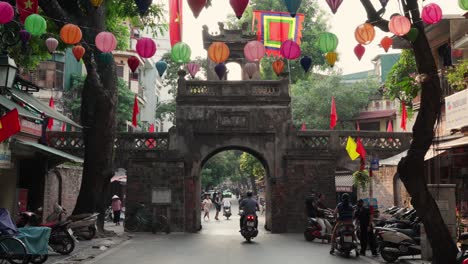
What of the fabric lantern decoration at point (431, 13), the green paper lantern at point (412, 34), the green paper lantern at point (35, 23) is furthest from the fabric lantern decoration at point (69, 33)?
the fabric lantern decoration at point (431, 13)

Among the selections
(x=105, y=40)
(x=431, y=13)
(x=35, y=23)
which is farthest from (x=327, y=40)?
(x=35, y=23)

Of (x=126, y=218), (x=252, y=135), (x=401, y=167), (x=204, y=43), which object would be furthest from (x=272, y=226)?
(x=401, y=167)

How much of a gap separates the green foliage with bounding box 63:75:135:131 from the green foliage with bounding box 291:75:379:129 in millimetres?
12201

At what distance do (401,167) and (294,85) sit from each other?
30.3 meters

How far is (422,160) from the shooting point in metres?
8.73

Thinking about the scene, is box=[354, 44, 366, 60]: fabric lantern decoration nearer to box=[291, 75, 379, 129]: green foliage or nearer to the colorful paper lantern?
the colorful paper lantern

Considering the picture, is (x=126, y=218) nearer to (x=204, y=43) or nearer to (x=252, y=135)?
(x=252, y=135)

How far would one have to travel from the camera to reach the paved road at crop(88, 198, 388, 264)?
36.9ft

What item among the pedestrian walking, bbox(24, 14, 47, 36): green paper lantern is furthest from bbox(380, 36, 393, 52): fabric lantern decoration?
the pedestrian walking

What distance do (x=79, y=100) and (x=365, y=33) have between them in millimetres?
23643

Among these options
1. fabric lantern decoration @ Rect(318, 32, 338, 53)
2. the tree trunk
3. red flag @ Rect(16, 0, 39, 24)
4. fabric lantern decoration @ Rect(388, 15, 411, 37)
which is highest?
red flag @ Rect(16, 0, 39, 24)

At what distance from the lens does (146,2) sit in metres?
9.58

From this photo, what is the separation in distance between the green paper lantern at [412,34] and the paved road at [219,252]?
5.20 metres

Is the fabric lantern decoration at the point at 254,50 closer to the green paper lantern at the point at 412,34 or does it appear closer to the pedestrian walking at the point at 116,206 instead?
the green paper lantern at the point at 412,34
